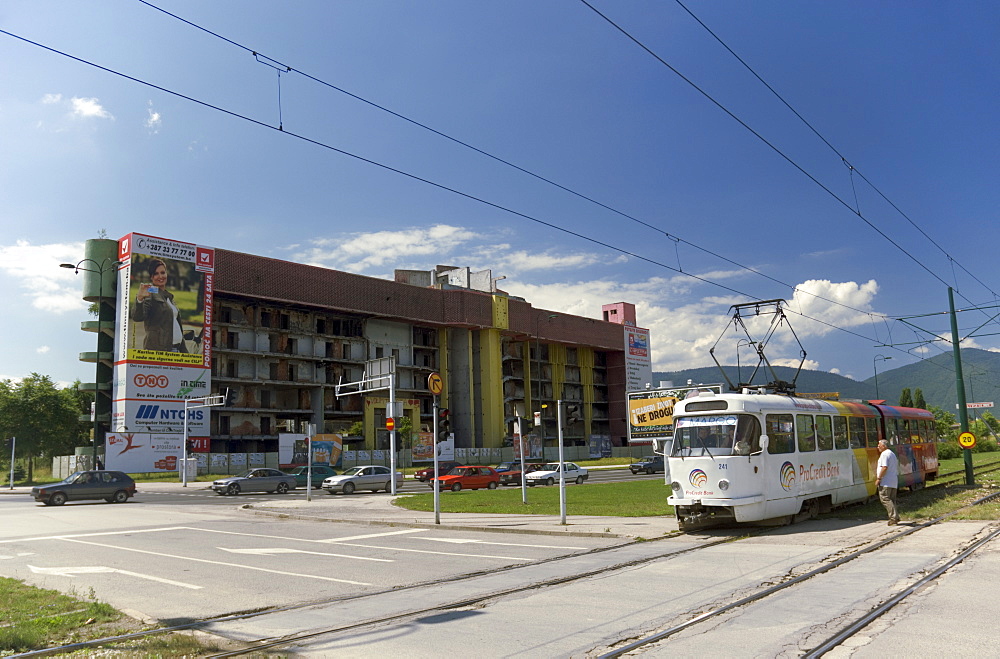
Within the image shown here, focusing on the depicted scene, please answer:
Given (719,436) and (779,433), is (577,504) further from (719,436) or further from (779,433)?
(719,436)

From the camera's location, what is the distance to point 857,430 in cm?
1980

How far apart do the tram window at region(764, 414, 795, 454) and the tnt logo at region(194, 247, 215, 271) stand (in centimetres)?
5730

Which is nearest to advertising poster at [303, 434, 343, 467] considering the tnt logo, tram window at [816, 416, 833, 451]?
the tnt logo

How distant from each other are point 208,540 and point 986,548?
15690 mm

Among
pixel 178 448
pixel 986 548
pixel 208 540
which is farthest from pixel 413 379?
pixel 986 548

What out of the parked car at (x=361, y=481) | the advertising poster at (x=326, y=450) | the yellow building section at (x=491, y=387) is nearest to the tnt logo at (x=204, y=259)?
the advertising poster at (x=326, y=450)

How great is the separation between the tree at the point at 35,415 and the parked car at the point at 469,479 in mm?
47057

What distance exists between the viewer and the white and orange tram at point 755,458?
14.8 metres

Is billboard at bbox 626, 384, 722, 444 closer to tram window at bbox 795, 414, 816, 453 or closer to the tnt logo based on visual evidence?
tram window at bbox 795, 414, 816, 453

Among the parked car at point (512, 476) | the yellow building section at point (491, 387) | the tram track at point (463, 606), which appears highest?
the yellow building section at point (491, 387)

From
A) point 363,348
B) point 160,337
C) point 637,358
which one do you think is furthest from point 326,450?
point 637,358

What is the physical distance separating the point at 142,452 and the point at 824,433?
170 feet

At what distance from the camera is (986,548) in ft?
39.7

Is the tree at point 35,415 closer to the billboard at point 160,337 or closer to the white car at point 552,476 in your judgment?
the billboard at point 160,337
